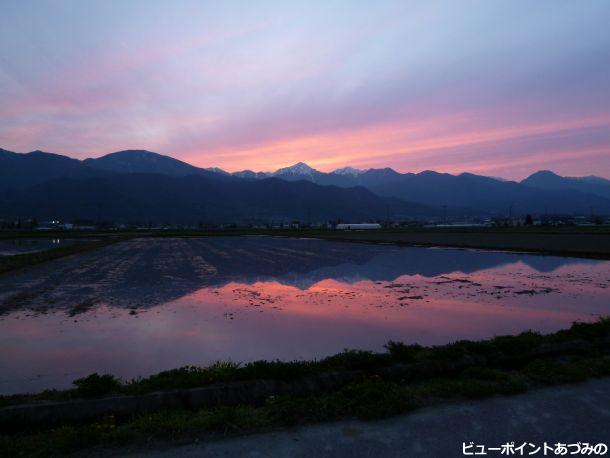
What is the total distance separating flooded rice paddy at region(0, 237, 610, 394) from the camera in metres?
9.85

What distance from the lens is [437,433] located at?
5.46 meters

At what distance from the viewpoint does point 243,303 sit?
53.0 feet

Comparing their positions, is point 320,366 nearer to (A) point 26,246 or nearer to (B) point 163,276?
(B) point 163,276

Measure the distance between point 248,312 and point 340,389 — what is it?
7884 mm

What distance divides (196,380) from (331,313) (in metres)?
7.86

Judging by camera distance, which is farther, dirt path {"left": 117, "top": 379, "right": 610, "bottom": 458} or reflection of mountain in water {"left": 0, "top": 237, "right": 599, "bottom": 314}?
reflection of mountain in water {"left": 0, "top": 237, "right": 599, "bottom": 314}

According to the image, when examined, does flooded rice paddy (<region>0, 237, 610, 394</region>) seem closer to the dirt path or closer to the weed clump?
the weed clump

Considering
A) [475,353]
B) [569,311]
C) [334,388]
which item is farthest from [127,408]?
[569,311]

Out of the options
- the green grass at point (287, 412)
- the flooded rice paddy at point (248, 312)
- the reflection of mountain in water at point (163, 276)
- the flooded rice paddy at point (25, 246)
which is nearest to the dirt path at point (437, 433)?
the green grass at point (287, 412)

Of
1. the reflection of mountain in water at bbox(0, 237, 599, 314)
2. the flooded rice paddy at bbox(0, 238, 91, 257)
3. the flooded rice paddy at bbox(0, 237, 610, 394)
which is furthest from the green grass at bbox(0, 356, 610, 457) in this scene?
the flooded rice paddy at bbox(0, 238, 91, 257)

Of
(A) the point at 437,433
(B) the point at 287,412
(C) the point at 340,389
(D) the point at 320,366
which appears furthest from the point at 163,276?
(A) the point at 437,433

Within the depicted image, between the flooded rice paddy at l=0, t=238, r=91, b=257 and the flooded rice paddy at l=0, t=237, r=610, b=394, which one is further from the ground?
the flooded rice paddy at l=0, t=237, r=610, b=394

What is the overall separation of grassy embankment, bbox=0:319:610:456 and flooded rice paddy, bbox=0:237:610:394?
6.72ft

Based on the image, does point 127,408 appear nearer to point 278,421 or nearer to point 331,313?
point 278,421
